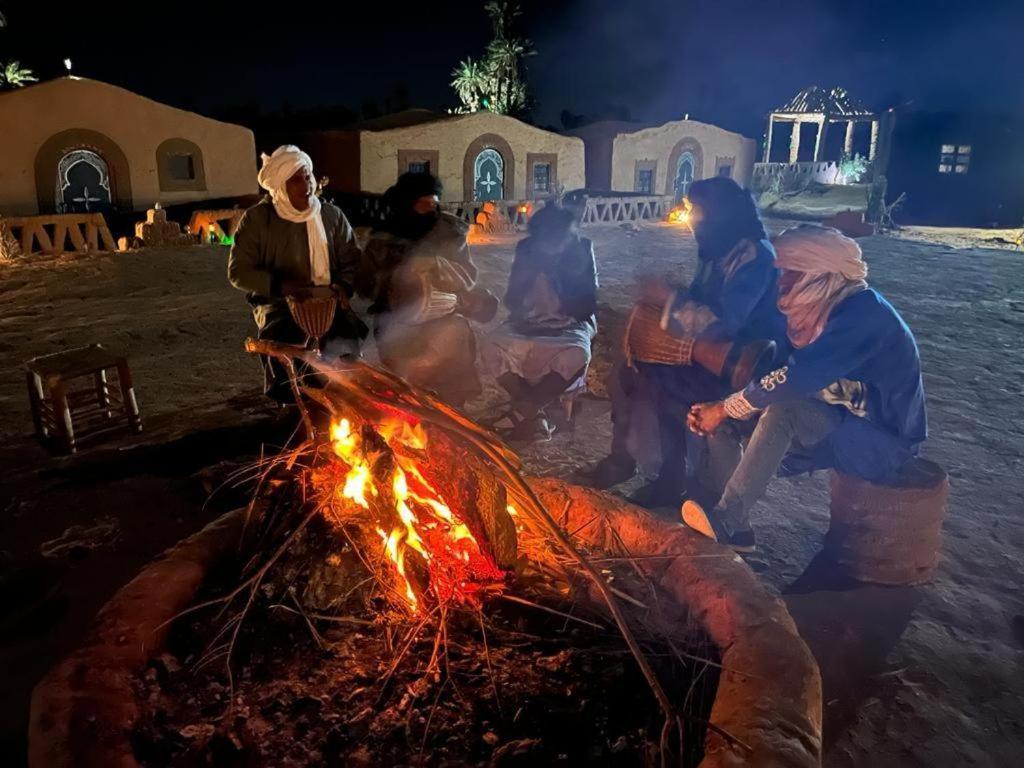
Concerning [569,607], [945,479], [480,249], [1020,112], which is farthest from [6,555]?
[1020,112]

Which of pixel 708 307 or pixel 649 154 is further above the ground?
pixel 649 154

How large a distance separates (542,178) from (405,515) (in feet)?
72.4

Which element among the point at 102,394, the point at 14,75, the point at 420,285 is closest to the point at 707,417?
the point at 420,285

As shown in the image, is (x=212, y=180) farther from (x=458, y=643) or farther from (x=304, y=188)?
(x=458, y=643)

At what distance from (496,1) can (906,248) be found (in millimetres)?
26249

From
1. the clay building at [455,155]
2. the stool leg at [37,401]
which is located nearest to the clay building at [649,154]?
the clay building at [455,155]

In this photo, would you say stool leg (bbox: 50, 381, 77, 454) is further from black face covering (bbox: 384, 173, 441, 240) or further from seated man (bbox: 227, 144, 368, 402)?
black face covering (bbox: 384, 173, 441, 240)

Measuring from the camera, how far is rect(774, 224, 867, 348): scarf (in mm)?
3084

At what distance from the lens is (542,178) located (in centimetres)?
2319

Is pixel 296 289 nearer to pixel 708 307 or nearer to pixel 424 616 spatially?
pixel 708 307

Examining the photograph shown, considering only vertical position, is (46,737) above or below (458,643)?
above

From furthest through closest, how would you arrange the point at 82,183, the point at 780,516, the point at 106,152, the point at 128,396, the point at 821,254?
the point at 106,152, the point at 82,183, the point at 128,396, the point at 780,516, the point at 821,254

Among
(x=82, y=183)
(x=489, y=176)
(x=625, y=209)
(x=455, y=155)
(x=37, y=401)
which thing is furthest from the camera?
(x=489, y=176)

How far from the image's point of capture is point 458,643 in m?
2.21
